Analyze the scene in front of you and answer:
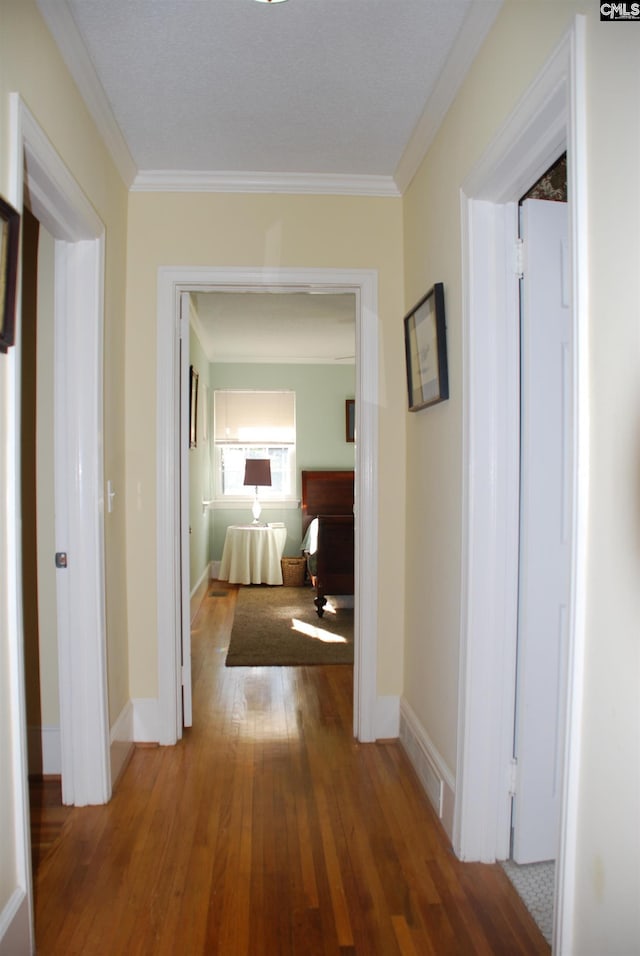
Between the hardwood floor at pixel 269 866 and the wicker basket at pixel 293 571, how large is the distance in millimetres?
3864

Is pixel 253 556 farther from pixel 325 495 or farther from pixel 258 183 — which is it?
pixel 258 183

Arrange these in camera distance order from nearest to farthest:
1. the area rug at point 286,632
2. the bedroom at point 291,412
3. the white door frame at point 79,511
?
the white door frame at point 79,511
the area rug at point 286,632
the bedroom at point 291,412

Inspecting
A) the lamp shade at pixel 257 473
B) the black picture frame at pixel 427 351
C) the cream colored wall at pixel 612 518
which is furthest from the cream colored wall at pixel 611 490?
the lamp shade at pixel 257 473

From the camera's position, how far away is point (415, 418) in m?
2.77

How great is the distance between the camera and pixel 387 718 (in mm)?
2973

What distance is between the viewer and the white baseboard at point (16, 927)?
1.46 metres

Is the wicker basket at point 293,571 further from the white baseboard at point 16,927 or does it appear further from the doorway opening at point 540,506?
the white baseboard at point 16,927

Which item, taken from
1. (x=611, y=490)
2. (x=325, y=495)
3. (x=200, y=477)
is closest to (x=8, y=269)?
(x=611, y=490)

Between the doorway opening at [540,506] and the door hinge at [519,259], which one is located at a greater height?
the door hinge at [519,259]

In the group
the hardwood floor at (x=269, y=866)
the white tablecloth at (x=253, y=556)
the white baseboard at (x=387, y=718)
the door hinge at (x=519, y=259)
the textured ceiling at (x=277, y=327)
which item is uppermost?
the textured ceiling at (x=277, y=327)

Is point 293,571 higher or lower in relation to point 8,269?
lower

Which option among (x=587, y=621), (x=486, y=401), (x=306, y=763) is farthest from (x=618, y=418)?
(x=306, y=763)

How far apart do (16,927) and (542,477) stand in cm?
183

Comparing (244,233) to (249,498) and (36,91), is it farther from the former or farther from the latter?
(249,498)
